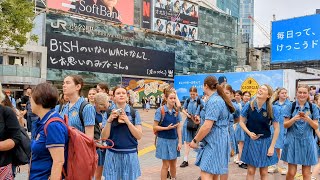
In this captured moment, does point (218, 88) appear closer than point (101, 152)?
Yes

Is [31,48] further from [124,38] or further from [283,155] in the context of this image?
[283,155]

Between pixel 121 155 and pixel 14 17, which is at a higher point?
pixel 14 17

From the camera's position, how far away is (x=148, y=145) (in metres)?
11.7

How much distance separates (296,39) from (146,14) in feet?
68.4

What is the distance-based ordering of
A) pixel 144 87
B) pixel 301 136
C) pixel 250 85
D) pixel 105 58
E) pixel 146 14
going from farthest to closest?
pixel 146 14
pixel 144 87
pixel 105 58
pixel 250 85
pixel 301 136

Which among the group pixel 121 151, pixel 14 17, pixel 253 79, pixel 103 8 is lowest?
pixel 121 151

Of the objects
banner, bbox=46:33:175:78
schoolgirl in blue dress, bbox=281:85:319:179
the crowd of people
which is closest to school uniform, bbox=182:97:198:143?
the crowd of people

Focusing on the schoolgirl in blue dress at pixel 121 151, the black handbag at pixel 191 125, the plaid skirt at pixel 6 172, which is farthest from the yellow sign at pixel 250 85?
the plaid skirt at pixel 6 172

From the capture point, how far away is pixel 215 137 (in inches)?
178

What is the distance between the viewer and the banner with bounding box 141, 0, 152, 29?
146 feet

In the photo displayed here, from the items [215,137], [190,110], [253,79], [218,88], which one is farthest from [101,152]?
[253,79]

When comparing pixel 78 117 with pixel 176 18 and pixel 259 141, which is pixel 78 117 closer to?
pixel 259 141

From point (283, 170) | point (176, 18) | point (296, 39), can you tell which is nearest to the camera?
point (283, 170)

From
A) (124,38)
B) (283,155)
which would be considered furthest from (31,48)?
(283,155)
